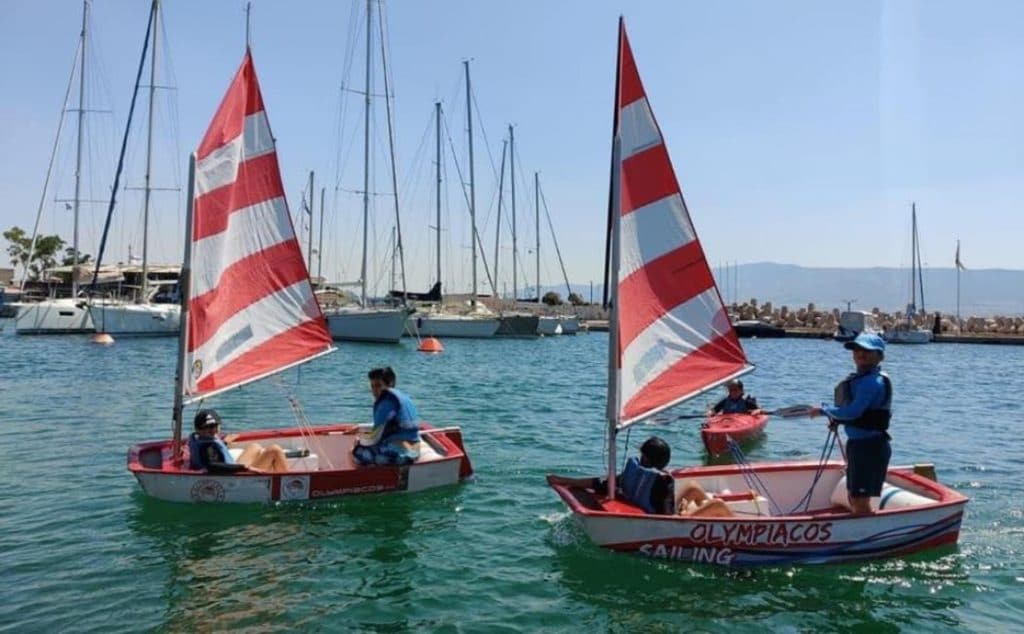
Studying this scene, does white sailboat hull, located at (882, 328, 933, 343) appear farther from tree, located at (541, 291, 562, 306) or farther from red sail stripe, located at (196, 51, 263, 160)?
red sail stripe, located at (196, 51, 263, 160)

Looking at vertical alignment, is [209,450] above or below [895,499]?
above

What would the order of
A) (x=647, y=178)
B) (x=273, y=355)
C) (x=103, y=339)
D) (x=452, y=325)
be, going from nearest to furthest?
(x=647, y=178)
(x=273, y=355)
(x=103, y=339)
(x=452, y=325)

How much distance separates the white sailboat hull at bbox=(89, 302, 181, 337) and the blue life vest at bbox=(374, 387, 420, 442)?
37.5 metres

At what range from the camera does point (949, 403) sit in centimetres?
2488

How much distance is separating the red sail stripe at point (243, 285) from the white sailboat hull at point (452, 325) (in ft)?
126

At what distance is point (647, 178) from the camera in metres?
8.92

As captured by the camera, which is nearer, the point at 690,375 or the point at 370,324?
the point at 690,375

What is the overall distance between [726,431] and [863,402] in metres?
6.50

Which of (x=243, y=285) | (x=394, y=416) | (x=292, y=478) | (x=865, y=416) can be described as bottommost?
(x=292, y=478)

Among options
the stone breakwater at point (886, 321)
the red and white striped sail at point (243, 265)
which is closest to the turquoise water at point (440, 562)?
the red and white striped sail at point (243, 265)

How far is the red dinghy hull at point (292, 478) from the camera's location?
10.0 meters

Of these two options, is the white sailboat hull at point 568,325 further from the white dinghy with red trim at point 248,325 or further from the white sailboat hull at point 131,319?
the white dinghy with red trim at point 248,325

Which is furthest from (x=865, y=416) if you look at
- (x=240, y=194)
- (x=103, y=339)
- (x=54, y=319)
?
(x=54, y=319)

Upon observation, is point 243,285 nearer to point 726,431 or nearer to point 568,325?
point 726,431
